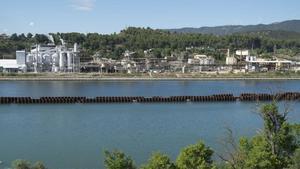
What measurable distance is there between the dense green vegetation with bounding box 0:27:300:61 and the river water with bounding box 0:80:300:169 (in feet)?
138

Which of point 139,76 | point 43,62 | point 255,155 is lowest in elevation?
point 139,76

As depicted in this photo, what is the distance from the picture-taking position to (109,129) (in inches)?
784

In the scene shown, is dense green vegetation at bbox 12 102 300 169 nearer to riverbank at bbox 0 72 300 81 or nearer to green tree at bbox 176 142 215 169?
green tree at bbox 176 142 215 169

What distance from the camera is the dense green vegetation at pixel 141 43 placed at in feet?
243

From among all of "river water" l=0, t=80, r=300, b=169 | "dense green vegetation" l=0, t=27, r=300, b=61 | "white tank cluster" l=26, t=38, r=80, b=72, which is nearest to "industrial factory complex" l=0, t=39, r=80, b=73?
"white tank cluster" l=26, t=38, r=80, b=72

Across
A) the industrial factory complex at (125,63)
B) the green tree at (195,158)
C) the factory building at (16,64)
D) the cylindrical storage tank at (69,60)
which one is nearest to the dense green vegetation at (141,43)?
the industrial factory complex at (125,63)

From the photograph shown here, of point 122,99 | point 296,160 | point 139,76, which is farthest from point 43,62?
point 296,160

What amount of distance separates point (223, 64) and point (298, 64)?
36.1 feet

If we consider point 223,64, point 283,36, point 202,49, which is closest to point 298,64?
point 223,64

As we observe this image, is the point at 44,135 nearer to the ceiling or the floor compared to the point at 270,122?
nearer to the floor

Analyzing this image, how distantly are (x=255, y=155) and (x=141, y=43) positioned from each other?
73.1 metres

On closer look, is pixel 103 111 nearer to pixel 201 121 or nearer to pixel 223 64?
pixel 201 121

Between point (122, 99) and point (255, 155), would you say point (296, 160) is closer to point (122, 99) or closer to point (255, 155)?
point (255, 155)

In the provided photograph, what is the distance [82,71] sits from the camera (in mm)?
60562
